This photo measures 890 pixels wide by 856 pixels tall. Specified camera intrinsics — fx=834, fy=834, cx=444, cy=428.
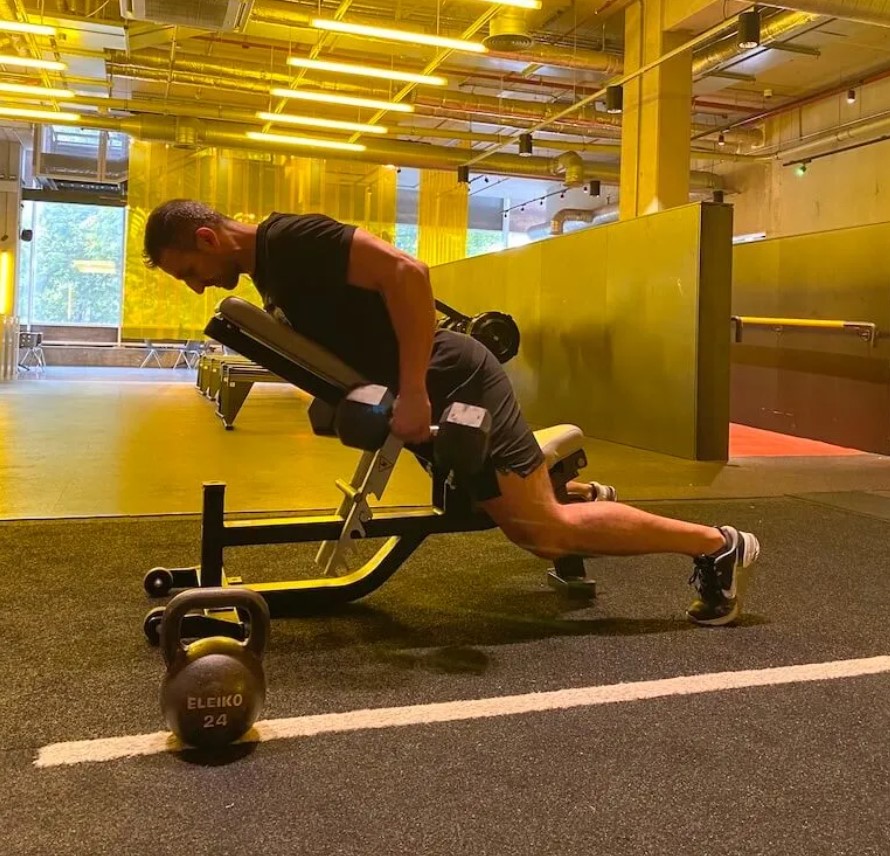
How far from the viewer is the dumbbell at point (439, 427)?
5.28ft

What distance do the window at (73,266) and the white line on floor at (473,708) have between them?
14.4 metres

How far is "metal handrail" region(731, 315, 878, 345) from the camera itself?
555 cm

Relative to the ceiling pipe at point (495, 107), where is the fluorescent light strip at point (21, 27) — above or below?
below

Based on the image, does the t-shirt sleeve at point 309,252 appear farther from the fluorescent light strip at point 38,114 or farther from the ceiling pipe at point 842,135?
the ceiling pipe at point 842,135

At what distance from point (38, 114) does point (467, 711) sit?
9189mm

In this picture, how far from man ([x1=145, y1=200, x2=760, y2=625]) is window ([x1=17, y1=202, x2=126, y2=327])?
14.0 m

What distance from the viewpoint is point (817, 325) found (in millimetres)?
5867

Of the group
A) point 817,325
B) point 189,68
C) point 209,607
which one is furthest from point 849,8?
point 189,68

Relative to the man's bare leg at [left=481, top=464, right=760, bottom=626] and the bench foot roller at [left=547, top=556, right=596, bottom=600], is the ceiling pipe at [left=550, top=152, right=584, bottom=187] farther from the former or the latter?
the man's bare leg at [left=481, top=464, right=760, bottom=626]

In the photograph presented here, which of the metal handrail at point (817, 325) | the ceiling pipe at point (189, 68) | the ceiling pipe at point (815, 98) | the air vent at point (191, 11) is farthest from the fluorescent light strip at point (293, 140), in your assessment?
the ceiling pipe at point (815, 98)

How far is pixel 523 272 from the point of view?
7.61 metres

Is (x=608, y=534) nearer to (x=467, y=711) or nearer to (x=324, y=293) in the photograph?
(x=467, y=711)

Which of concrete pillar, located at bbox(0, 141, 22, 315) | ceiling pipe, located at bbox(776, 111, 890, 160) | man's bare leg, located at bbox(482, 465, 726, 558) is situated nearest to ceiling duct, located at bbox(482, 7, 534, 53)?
ceiling pipe, located at bbox(776, 111, 890, 160)

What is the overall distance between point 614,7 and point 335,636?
24.0 ft
